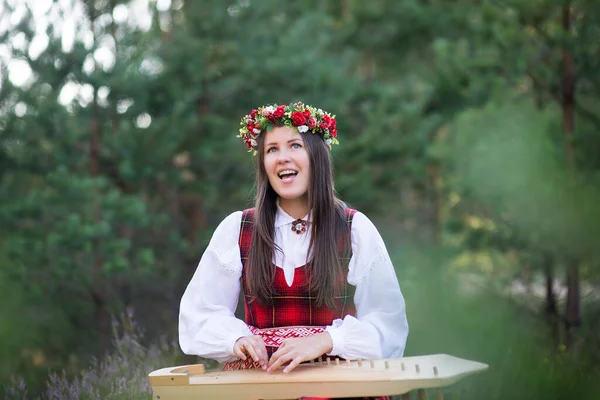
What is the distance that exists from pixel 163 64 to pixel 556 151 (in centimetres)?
435

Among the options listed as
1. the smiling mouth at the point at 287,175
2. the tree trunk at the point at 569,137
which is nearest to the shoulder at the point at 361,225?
the smiling mouth at the point at 287,175

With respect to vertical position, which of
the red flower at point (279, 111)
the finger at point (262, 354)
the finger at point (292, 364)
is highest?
the red flower at point (279, 111)

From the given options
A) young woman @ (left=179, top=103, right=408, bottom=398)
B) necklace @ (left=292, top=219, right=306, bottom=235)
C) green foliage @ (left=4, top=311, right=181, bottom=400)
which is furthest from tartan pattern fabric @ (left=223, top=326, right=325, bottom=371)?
green foliage @ (left=4, top=311, right=181, bottom=400)

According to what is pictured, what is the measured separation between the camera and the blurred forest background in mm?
5633

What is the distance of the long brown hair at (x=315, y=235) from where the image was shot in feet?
8.90

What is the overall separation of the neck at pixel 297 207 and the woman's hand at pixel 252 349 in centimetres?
53

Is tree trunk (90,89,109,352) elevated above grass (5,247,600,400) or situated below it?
above

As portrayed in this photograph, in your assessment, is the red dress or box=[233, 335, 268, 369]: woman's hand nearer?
box=[233, 335, 268, 369]: woman's hand

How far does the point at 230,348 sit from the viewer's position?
8.57ft

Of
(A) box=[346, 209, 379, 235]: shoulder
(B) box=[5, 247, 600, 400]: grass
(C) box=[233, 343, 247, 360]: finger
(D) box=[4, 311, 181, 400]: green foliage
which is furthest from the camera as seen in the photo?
(B) box=[5, 247, 600, 400]: grass

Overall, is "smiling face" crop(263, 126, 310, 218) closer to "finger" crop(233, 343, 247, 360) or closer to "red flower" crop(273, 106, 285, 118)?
"red flower" crop(273, 106, 285, 118)

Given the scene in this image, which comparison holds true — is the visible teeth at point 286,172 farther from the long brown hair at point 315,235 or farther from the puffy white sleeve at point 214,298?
the puffy white sleeve at point 214,298

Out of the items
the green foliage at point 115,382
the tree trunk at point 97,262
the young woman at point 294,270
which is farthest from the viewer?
the tree trunk at point 97,262

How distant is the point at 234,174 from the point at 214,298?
655 cm
